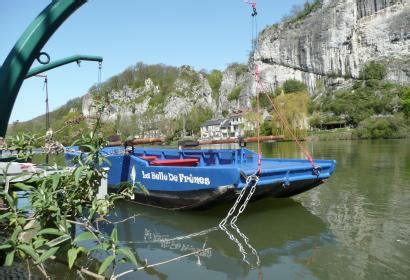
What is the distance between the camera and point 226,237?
299 inches

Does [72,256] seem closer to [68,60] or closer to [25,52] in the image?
[25,52]

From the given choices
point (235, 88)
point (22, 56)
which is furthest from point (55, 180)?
point (235, 88)

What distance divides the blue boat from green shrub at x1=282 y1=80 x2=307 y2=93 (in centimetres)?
11011

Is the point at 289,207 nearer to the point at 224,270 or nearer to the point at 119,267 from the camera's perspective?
the point at 224,270

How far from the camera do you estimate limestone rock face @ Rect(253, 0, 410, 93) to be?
106250mm

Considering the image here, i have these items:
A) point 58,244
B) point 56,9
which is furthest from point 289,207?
point 58,244

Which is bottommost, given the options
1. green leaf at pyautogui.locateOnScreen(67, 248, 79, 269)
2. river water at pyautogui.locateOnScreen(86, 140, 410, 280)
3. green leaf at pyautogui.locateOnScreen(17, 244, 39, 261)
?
river water at pyautogui.locateOnScreen(86, 140, 410, 280)

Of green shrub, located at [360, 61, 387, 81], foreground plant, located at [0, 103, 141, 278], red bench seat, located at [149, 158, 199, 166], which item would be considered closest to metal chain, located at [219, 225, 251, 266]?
foreground plant, located at [0, 103, 141, 278]

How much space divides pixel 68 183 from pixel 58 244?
0.61m

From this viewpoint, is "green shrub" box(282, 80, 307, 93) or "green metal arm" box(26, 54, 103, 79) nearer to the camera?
"green metal arm" box(26, 54, 103, 79)

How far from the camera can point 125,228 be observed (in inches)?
348

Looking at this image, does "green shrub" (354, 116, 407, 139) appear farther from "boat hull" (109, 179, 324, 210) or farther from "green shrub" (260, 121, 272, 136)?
"boat hull" (109, 179, 324, 210)

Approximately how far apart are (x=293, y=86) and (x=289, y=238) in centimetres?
11532

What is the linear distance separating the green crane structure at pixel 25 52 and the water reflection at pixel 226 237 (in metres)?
3.09
